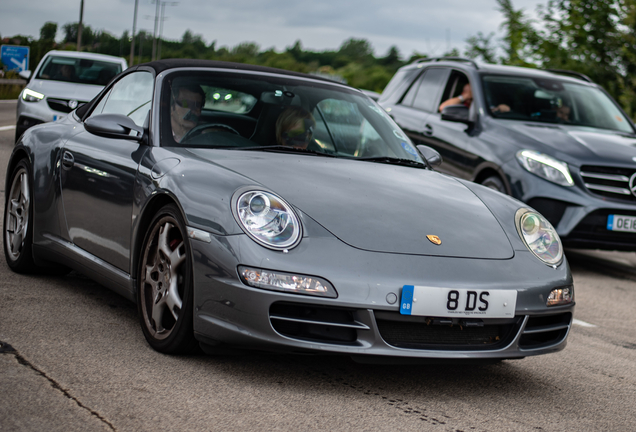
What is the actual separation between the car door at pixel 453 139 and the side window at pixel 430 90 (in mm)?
65

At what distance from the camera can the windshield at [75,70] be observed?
12.5 m

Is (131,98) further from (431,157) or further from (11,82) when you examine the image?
(11,82)

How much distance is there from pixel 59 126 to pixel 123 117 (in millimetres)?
1064

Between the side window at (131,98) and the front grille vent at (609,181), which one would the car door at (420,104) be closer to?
the front grille vent at (609,181)

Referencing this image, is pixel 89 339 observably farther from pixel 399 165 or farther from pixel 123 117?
pixel 399 165

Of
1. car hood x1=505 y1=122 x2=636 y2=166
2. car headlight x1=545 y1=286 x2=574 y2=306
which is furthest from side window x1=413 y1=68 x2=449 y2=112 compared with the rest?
car headlight x1=545 y1=286 x2=574 y2=306

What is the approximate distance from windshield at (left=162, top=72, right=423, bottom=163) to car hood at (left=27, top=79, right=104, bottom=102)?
7.77 m

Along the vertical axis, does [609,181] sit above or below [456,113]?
below

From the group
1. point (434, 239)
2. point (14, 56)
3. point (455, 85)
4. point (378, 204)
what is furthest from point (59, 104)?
point (14, 56)

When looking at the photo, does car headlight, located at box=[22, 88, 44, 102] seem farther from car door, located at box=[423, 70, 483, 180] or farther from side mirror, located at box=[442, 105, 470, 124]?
side mirror, located at box=[442, 105, 470, 124]

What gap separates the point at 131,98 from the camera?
4.54 meters

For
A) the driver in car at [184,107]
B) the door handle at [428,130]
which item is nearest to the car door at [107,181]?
the driver in car at [184,107]

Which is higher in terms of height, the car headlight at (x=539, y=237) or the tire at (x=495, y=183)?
the car headlight at (x=539, y=237)

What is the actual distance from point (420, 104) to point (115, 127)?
5577mm
